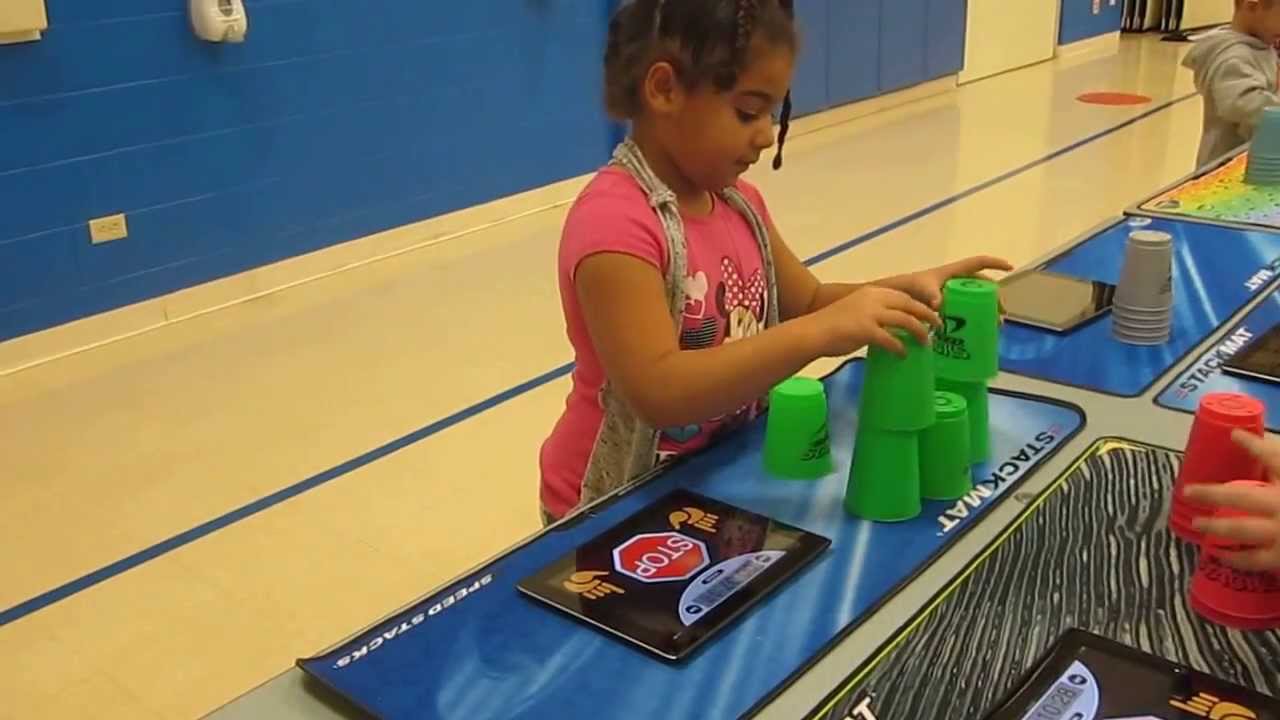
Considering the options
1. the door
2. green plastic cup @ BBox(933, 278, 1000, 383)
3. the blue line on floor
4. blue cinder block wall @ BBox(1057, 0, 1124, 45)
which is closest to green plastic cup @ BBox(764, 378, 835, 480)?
green plastic cup @ BBox(933, 278, 1000, 383)

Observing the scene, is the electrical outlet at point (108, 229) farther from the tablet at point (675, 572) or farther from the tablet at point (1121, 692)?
the tablet at point (1121, 692)

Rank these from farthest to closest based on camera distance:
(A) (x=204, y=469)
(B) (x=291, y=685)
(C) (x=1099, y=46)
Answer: (C) (x=1099, y=46), (A) (x=204, y=469), (B) (x=291, y=685)

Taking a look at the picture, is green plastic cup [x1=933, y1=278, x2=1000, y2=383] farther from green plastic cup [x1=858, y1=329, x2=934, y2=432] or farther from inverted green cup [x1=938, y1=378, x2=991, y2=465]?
green plastic cup [x1=858, y1=329, x2=934, y2=432]

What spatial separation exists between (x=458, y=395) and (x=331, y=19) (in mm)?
1438

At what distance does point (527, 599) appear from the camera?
96 centimetres

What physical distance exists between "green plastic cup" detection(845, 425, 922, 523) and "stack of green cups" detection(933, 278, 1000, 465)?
117 mm

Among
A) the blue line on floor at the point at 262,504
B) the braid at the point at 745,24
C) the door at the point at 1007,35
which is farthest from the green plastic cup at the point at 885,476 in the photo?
the door at the point at 1007,35

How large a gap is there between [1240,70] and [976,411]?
6.19 feet

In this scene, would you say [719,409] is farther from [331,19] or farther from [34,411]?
[331,19]

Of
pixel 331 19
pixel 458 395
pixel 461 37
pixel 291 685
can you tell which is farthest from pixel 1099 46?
pixel 291 685

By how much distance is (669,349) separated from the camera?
3.84ft

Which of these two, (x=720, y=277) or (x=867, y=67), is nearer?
(x=720, y=277)

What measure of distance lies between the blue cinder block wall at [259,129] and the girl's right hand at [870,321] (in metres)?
2.71

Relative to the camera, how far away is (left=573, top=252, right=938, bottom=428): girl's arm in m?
1.10
